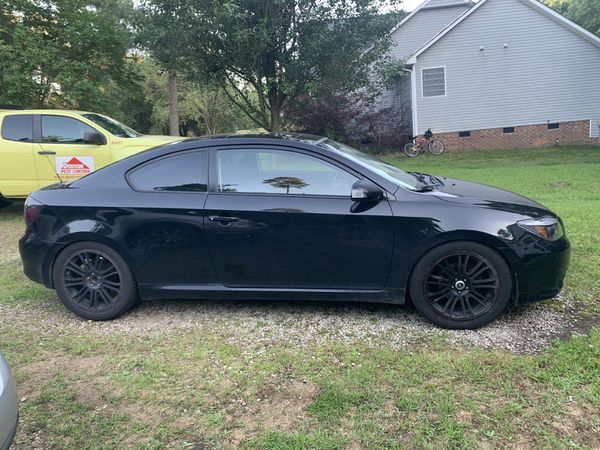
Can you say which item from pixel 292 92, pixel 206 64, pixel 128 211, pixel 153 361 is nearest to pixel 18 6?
pixel 206 64

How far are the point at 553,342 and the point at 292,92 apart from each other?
1057cm

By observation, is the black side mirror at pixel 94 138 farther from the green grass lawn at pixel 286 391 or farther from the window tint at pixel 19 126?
the green grass lawn at pixel 286 391

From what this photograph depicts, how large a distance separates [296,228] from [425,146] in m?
17.9

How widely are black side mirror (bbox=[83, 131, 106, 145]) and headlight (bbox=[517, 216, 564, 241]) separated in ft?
21.6

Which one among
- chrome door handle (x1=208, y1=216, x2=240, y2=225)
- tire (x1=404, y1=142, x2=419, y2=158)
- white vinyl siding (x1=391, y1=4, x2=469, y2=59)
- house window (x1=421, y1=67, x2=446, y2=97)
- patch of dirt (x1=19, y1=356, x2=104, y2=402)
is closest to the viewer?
patch of dirt (x1=19, y1=356, x2=104, y2=402)

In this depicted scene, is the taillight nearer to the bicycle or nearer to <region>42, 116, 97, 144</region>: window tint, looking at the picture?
<region>42, 116, 97, 144</region>: window tint

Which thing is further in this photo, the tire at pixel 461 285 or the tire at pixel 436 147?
the tire at pixel 436 147

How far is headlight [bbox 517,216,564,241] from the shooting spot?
3.65 m

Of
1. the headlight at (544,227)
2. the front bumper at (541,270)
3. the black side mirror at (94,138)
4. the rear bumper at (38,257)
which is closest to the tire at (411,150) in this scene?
the black side mirror at (94,138)

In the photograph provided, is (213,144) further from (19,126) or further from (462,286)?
(19,126)

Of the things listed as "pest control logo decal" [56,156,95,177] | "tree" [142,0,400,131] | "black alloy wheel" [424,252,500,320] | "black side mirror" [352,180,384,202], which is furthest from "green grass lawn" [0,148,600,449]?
"tree" [142,0,400,131]

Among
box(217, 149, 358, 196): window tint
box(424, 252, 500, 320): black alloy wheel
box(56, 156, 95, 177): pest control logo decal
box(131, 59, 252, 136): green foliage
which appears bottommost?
box(424, 252, 500, 320): black alloy wheel

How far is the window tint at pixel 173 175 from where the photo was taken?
4.07 meters

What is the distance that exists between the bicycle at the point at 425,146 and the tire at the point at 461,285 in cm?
1708
